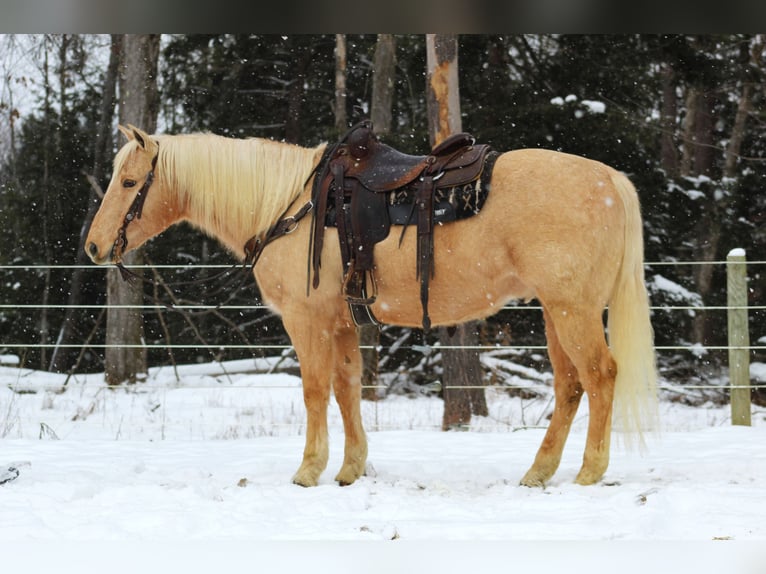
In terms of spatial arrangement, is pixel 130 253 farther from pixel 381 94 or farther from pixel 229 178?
pixel 229 178

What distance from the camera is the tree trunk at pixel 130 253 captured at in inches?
318

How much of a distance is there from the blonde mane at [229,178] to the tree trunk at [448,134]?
2.35 metres

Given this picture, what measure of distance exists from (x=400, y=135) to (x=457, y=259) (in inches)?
194

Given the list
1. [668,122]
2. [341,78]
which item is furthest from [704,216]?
[341,78]

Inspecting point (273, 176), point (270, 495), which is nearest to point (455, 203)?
point (273, 176)

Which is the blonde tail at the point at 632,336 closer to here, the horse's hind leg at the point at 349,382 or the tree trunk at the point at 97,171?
the horse's hind leg at the point at 349,382

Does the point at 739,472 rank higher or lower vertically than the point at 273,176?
lower

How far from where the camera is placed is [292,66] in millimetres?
11039

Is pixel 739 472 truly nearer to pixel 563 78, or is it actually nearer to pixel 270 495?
pixel 270 495

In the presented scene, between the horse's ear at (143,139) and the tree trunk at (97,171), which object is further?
the tree trunk at (97,171)

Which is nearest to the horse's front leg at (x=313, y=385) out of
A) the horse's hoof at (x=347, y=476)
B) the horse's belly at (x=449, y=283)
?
the horse's hoof at (x=347, y=476)

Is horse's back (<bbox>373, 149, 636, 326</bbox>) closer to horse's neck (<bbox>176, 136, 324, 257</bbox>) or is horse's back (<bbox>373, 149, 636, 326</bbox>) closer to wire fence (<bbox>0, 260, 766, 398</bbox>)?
horse's neck (<bbox>176, 136, 324, 257</bbox>)

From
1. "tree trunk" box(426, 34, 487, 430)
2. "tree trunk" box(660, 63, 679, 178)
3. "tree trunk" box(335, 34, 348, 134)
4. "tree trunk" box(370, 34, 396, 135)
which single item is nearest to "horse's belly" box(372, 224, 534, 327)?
"tree trunk" box(426, 34, 487, 430)

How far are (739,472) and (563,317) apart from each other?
4.43 feet
